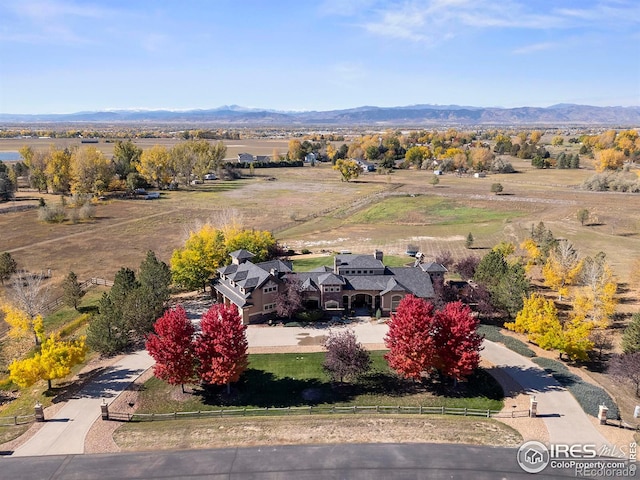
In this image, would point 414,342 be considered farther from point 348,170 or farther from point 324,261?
point 348,170

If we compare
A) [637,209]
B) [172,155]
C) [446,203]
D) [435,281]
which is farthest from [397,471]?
[172,155]

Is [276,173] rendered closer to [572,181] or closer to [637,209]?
[572,181]

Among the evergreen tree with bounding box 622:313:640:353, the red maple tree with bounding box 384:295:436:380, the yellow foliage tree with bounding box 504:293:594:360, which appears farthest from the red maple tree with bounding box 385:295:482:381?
the evergreen tree with bounding box 622:313:640:353

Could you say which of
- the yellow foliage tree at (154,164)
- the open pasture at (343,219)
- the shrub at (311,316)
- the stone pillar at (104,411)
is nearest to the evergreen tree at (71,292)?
the open pasture at (343,219)

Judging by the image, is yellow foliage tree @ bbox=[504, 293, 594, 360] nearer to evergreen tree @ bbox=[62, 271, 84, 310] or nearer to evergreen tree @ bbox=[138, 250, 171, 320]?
evergreen tree @ bbox=[138, 250, 171, 320]

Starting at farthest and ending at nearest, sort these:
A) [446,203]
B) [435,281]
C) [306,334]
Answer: [446,203]
[435,281]
[306,334]

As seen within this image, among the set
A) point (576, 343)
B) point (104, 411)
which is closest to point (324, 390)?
point (104, 411)
